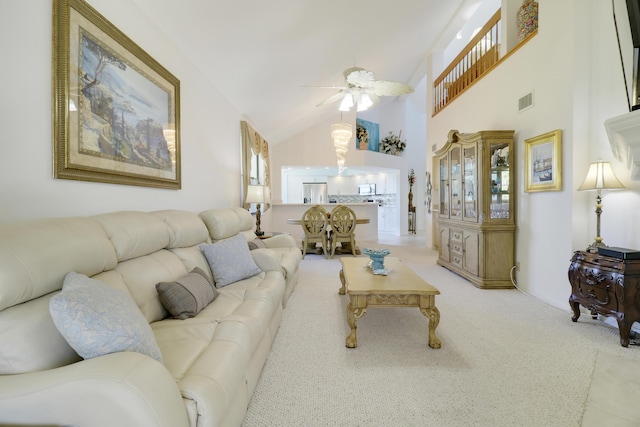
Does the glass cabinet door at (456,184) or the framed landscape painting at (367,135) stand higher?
the framed landscape painting at (367,135)

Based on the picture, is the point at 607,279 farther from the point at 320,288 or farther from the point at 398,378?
the point at 320,288

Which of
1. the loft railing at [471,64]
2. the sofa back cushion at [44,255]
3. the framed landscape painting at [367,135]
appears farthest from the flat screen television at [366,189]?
the sofa back cushion at [44,255]

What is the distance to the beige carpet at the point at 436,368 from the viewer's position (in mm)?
1502

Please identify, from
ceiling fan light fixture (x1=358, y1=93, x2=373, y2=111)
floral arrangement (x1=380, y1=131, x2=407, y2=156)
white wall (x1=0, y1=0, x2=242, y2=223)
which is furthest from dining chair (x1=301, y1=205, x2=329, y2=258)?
floral arrangement (x1=380, y1=131, x2=407, y2=156)

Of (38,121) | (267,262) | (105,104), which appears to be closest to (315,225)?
(267,262)

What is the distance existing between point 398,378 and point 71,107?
2430mm

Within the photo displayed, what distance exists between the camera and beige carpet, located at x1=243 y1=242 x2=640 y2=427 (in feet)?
4.93

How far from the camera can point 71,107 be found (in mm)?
1596

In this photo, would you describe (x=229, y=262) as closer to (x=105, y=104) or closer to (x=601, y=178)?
(x=105, y=104)

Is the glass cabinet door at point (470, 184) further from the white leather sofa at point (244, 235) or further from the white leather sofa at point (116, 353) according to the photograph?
the white leather sofa at point (116, 353)

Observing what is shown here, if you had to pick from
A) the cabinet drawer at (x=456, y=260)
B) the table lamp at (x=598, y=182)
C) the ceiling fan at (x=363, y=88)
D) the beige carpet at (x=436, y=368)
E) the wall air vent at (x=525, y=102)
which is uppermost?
the ceiling fan at (x=363, y=88)

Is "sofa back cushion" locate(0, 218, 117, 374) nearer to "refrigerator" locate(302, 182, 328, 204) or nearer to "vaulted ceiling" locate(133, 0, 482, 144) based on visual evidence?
"vaulted ceiling" locate(133, 0, 482, 144)

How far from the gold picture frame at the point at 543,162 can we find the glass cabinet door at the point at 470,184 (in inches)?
23.3

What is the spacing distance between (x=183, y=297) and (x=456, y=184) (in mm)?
3933
